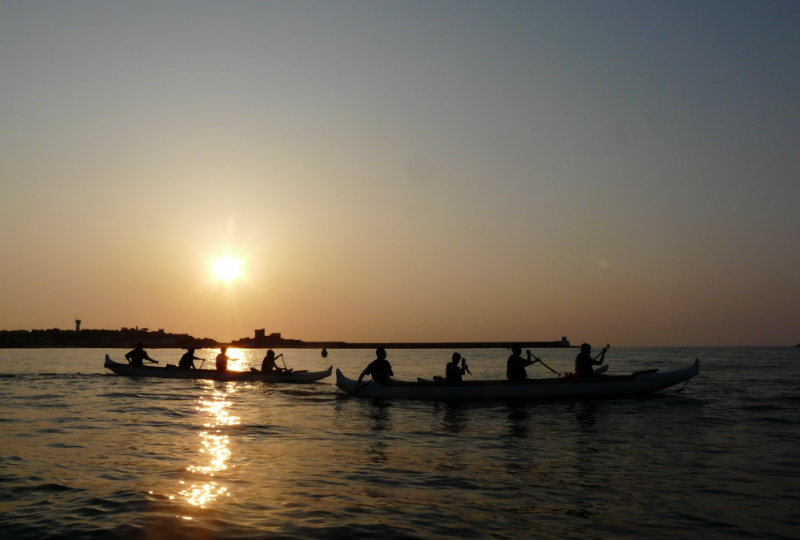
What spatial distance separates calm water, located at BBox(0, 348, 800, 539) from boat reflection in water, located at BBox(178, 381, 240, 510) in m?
0.07

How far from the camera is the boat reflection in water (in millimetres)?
10844

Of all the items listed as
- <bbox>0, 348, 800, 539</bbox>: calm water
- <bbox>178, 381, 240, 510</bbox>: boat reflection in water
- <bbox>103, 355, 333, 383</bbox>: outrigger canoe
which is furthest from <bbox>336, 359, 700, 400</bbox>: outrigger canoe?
<bbox>103, 355, 333, 383</bbox>: outrigger canoe

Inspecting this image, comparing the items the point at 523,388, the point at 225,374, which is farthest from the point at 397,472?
the point at 225,374

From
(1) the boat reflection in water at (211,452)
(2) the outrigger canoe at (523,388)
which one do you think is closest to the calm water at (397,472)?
(1) the boat reflection in water at (211,452)

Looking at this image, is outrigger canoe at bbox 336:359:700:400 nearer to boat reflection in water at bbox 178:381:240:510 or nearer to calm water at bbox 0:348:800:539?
calm water at bbox 0:348:800:539

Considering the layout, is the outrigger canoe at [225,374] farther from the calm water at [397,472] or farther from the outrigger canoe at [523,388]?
the calm water at [397,472]

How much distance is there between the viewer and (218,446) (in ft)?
52.8

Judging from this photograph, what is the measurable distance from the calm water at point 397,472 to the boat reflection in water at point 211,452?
0.07 metres

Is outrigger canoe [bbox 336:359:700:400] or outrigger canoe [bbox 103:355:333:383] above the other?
outrigger canoe [bbox 336:359:700:400]

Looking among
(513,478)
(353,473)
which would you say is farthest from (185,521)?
(513,478)

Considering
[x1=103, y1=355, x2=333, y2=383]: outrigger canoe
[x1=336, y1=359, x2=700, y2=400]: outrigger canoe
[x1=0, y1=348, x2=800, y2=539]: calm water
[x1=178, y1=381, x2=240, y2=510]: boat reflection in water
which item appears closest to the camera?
[x1=0, y1=348, x2=800, y2=539]: calm water

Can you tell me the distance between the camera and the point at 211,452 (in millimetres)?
15188

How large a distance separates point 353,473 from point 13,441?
10.2 meters

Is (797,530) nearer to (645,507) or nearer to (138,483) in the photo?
(645,507)
